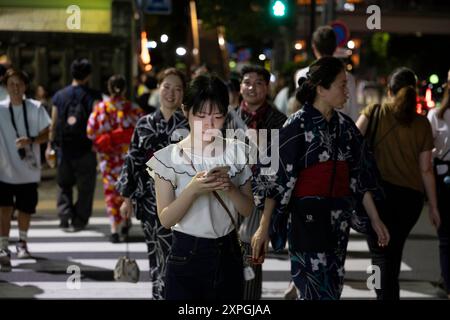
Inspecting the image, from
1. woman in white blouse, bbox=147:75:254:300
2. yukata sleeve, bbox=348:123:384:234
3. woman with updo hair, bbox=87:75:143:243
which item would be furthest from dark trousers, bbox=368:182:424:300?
woman with updo hair, bbox=87:75:143:243

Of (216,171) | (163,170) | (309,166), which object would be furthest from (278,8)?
(216,171)

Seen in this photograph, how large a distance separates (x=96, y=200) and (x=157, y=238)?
7.06 meters

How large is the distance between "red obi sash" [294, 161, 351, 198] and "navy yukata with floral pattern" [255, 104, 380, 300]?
0.10 ft

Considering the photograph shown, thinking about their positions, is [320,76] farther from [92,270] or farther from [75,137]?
[75,137]

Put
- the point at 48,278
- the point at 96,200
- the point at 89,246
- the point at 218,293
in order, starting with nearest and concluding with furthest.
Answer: the point at 218,293 < the point at 48,278 < the point at 89,246 < the point at 96,200

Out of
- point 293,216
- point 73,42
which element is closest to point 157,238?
point 293,216

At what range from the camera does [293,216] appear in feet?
16.7

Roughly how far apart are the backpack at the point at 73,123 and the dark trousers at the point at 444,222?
486cm

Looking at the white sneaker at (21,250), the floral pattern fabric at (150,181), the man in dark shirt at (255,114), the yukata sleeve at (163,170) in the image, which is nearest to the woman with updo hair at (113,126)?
the white sneaker at (21,250)

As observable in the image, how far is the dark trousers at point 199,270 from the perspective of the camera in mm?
4238

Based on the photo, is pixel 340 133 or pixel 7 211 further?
pixel 7 211

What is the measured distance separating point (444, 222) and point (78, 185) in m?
5.03

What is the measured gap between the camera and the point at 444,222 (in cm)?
732
